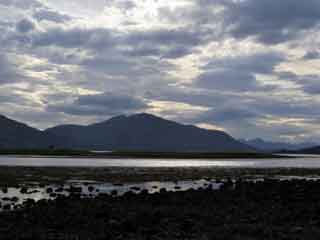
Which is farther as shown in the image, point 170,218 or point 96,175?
point 96,175

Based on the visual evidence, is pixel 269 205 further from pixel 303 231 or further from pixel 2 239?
pixel 2 239

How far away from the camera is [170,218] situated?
1051 inches

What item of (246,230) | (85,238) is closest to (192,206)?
(246,230)

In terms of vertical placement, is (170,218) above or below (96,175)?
below

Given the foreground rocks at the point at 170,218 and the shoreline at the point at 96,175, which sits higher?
the shoreline at the point at 96,175

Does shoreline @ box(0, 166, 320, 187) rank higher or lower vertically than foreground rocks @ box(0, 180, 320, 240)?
higher

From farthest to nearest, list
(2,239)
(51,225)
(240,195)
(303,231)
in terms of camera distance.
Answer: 1. (240,195)
2. (51,225)
3. (303,231)
4. (2,239)

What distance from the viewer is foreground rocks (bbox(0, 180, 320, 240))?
22.2 metres

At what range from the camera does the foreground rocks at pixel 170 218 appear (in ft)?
72.7

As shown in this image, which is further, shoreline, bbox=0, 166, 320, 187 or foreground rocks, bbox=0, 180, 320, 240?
shoreline, bbox=0, 166, 320, 187

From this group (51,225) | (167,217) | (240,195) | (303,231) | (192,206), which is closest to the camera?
(303,231)

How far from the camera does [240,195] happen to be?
3894 centimetres

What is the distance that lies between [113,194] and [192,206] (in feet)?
35.6

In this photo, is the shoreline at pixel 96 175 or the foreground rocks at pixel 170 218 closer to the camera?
the foreground rocks at pixel 170 218
